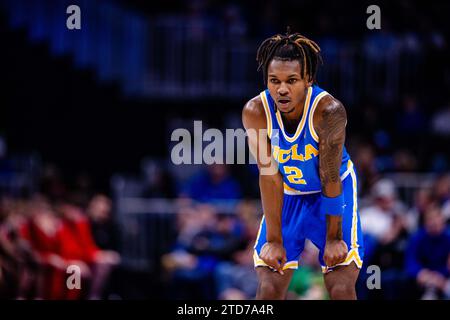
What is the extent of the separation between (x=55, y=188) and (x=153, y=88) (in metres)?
2.57

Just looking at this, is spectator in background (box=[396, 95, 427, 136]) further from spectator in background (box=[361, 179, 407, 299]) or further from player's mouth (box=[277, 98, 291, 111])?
player's mouth (box=[277, 98, 291, 111])

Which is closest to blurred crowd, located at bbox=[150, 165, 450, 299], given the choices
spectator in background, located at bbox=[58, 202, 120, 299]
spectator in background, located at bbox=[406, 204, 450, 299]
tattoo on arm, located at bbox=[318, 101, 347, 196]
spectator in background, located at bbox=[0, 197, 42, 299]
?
spectator in background, located at bbox=[406, 204, 450, 299]

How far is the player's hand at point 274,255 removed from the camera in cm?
585

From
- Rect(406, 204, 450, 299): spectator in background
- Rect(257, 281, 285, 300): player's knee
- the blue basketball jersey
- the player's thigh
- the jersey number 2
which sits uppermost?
the blue basketball jersey

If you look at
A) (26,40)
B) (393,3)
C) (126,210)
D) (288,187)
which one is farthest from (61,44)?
(288,187)

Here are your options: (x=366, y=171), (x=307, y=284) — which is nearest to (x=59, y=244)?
(x=307, y=284)

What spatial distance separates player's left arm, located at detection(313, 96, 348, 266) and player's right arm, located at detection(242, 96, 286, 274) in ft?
1.00

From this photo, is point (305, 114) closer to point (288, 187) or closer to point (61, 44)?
point (288, 187)

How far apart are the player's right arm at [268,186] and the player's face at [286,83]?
0.75 feet

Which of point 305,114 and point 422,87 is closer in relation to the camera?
point 305,114

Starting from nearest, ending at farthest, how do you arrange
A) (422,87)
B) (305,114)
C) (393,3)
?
1. (305,114)
2. (393,3)
3. (422,87)

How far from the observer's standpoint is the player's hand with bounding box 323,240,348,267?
5742 millimetres

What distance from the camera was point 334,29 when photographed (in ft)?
40.1

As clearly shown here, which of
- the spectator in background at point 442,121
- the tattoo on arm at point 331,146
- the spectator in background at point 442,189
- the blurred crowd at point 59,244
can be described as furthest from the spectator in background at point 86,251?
the tattoo on arm at point 331,146
